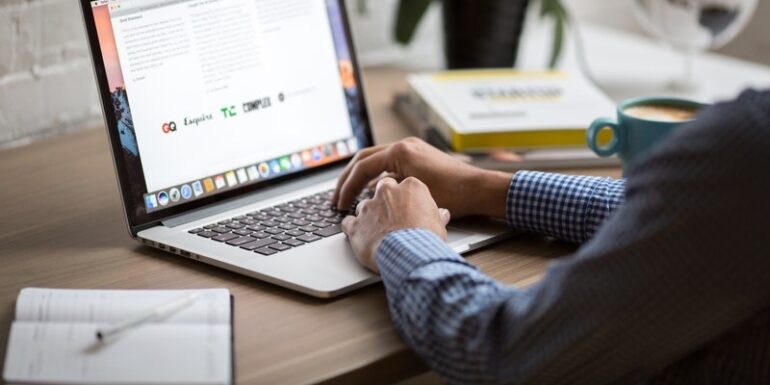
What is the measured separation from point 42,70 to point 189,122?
1.43 ft

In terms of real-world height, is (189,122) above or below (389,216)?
above

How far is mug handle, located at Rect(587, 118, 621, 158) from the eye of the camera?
1160 millimetres

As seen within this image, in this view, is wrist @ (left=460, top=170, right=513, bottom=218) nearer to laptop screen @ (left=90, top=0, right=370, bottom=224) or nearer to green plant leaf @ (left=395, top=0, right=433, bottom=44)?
laptop screen @ (left=90, top=0, right=370, bottom=224)

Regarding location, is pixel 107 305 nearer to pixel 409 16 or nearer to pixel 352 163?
pixel 352 163

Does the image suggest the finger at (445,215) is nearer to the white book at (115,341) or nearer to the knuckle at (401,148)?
the knuckle at (401,148)

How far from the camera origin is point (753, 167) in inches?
27.4

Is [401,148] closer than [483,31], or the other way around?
[401,148]

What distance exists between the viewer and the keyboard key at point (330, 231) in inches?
40.3

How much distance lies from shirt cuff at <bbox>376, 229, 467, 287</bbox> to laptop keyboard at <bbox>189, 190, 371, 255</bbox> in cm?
15

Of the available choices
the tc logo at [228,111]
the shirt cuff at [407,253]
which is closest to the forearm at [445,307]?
the shirt cuff at [407,253]

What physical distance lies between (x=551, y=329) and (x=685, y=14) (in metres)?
0.99

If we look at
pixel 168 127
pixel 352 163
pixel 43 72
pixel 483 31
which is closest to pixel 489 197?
pixel 352 163

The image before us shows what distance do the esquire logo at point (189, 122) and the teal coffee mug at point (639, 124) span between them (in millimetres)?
492

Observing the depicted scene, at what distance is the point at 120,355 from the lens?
76cm
